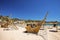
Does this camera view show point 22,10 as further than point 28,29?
No

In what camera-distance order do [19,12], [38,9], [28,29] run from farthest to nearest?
[28,29] → [19,12] → [38,9]

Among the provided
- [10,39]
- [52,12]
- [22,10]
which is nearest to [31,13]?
[22,10]

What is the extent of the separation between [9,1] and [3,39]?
95 centimetres

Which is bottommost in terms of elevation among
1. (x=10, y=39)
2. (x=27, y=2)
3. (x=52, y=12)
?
(x=10, y=39)

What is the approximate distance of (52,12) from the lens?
10.2 feet

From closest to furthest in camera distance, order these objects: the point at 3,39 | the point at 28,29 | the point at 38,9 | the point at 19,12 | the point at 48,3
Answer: the point at 3,39
the point at 48,3
the point at 38,9
the point at 19,12
the point at 28,29

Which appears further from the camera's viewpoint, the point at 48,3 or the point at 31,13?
the point at 31,13

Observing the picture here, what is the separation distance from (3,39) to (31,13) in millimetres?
941

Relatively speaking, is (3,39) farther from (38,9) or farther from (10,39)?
(38,9)

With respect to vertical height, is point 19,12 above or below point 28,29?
above

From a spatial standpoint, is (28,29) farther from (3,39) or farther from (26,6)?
(3,39)

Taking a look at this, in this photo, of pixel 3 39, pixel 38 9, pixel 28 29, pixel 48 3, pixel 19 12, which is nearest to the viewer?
pixel 3 39

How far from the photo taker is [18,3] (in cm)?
323

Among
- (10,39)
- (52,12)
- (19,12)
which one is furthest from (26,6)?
(10,39)
